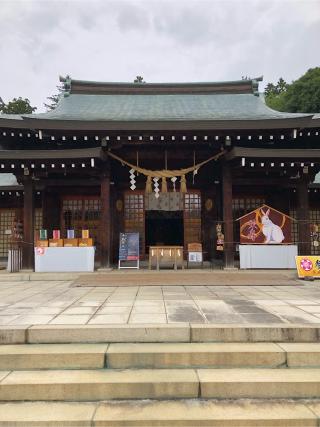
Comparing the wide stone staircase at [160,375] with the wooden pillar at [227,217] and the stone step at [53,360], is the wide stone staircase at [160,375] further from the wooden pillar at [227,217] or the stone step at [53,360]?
the wooden pillar at [227,217]

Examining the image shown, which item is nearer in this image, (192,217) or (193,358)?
(193,358)

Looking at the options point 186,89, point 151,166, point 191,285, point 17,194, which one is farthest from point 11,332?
point 186,89

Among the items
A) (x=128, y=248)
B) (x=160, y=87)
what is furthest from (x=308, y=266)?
(x=160, y=87)

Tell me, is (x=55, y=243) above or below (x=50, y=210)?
below

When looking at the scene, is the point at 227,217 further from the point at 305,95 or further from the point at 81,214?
the point at 305,95

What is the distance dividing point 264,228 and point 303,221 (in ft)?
4.76

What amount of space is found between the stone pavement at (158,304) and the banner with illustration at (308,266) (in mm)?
823

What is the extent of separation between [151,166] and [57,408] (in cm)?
1008

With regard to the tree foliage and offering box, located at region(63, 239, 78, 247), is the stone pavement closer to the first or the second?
offering box, located at region(63, 239, 78, 247)

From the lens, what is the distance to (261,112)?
13.5 metres

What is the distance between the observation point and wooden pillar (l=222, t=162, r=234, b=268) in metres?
10.8

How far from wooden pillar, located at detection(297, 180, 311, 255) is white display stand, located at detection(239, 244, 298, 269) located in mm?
715

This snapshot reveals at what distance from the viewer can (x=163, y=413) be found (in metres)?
3.20

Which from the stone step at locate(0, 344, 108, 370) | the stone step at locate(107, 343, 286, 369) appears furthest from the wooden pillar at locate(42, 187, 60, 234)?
the stone step at locate(107, 343, 286, 369)
